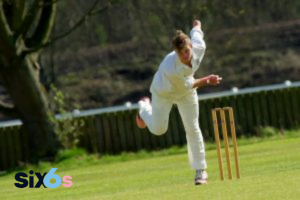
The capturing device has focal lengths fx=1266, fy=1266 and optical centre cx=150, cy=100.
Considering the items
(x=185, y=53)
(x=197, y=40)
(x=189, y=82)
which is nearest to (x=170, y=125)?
(x=197, y=40)

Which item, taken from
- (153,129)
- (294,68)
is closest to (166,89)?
(153,129)

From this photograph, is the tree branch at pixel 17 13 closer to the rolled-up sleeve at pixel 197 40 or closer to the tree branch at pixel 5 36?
Result: the tree branch at pixel 5 36

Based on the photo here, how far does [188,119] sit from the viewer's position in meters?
16.2

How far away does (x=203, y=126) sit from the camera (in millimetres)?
31891

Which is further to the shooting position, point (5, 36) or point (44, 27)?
point (44, 27)

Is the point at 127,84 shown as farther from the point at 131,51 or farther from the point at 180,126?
the point at 180,126

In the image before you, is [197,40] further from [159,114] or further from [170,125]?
[170,125]

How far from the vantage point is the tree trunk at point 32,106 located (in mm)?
30562

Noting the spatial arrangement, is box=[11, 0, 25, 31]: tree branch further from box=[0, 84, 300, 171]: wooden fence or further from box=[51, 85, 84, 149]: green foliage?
box=[0, 84, 300, 171]: wooden fence

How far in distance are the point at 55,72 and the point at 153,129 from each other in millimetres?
38457

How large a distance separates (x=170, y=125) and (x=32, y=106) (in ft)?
11.5

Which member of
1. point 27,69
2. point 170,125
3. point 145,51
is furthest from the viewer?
point 145,51

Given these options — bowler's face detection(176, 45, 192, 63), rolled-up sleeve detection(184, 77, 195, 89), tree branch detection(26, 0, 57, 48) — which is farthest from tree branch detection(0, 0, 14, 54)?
bowler's face detection(176, 45, 192, 63)

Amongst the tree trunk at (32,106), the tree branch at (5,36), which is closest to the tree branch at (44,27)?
the tree trunk at (32,106)
